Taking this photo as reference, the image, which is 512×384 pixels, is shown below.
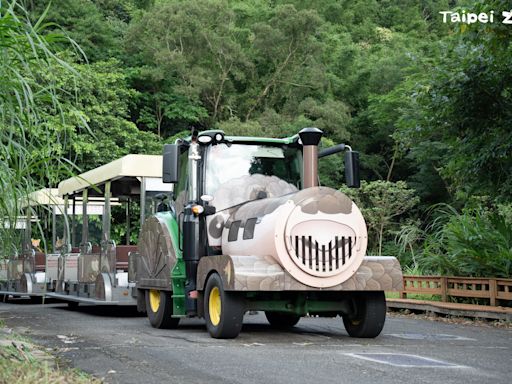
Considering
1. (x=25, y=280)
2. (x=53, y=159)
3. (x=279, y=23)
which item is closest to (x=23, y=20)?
(x=53, y=159)

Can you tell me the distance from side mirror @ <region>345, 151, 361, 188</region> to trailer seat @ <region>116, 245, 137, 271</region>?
207 inches

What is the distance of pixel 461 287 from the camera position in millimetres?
16688

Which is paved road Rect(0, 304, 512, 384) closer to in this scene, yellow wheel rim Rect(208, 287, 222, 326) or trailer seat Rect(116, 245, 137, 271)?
yellow wheel rim Rect(208, 287, 222, 326)

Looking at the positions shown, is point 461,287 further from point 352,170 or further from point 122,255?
point 122,255

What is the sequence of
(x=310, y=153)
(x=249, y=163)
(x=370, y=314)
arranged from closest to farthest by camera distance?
(x=370, y=314) < (x=310, y=153) < (x=249, y=163)

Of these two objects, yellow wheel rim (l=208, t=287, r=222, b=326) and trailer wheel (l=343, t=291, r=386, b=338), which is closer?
yellow wheel rim (l=208, t=287, r=222, b=326)

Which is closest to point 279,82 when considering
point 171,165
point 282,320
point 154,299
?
point 282,320

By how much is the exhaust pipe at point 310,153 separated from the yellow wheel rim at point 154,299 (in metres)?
2.94

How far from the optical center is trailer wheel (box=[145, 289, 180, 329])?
1266 centimetres

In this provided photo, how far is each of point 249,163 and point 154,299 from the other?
105 inches

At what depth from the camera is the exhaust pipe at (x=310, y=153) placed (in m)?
12.0

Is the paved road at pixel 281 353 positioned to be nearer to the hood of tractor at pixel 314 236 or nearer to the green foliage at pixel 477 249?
the hood of tractor at pixel 314 236

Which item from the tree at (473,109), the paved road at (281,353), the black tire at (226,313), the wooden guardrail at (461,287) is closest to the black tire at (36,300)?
the paved road at (281,353)

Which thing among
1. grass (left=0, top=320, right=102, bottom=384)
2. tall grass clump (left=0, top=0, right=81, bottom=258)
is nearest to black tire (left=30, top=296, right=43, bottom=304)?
grass (left=0, top=320, right=102, bottom=384)
